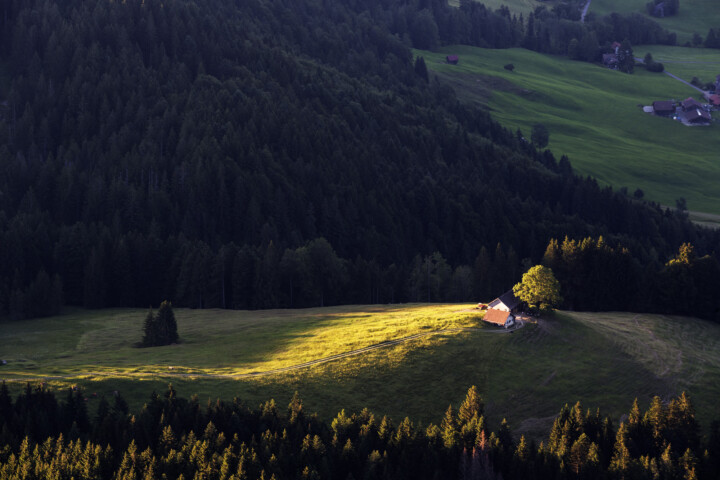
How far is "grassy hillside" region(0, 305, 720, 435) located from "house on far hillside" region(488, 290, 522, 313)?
3.99 metres

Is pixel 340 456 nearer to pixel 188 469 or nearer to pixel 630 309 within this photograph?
pixel 188 469

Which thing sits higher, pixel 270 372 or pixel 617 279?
pixel 617 279

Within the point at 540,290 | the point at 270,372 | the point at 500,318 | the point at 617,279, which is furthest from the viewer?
the point at 617,279

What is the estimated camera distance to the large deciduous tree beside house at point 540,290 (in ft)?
400

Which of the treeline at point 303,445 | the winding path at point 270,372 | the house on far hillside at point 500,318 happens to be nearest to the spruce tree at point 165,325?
the winding path at point 270,372

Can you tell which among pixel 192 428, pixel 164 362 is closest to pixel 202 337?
pixel 164 362

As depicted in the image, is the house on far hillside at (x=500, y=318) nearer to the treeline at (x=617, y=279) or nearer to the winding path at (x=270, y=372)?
the winding path at (x=270, y=372)

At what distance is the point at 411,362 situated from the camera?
108688mm

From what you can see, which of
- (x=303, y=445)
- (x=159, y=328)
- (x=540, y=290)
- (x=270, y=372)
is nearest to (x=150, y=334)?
(x=159, y=328)

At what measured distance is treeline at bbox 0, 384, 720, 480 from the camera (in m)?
75.6

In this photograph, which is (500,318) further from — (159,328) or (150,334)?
(150,334)

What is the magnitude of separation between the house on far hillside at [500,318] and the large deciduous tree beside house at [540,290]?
20.2 feet

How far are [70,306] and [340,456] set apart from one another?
110 metres

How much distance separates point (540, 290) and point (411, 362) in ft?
91.2
